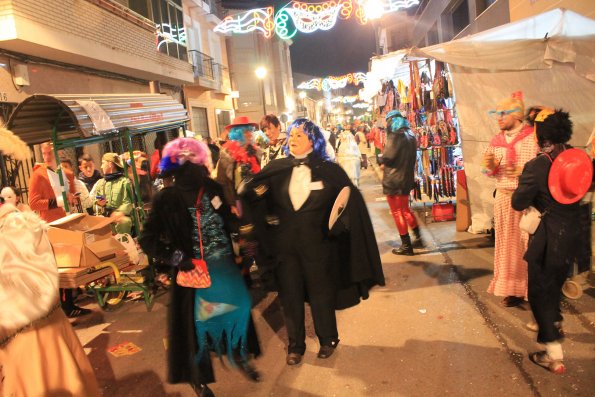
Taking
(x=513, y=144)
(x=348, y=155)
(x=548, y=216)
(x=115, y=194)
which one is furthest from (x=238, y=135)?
(x=348, y=155)

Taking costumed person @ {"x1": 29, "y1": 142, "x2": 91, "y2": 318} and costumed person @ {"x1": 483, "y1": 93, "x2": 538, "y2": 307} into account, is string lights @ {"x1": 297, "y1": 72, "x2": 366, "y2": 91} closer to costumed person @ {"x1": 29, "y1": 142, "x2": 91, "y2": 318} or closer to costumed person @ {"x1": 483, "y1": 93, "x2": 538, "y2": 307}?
costumed person @ {"x1": 29, "y1": 142, "x2": 91, "y2": 318}

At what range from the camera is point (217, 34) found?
2506 centimetres

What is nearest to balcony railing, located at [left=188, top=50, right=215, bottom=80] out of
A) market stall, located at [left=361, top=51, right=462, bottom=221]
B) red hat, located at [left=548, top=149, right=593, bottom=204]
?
market stall, located at [left=361, top=51, right=462, bottom=221]

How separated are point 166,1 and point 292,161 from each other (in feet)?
53.6

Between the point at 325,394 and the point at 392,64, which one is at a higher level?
the point at 392,64

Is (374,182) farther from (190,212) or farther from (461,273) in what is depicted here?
(190,212)

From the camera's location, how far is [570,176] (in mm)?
3115

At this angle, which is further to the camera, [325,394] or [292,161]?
[292,161]

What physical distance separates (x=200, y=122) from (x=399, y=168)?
56.7 feet

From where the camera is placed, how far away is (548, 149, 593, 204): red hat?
3.12 meters

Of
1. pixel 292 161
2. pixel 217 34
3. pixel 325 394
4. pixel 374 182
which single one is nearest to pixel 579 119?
pixel 292 161

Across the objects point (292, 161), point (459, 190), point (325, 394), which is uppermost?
point (292, 161)

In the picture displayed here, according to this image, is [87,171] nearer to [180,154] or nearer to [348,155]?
[180,154]

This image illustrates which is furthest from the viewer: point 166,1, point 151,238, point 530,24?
point 166,1
